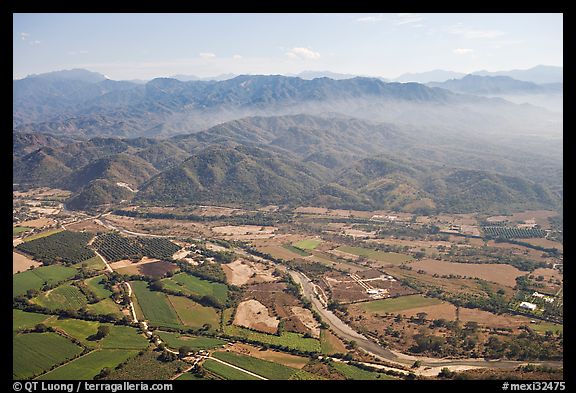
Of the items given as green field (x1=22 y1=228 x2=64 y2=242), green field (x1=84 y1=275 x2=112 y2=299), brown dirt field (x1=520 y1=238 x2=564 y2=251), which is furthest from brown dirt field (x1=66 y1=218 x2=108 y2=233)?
brown dirt field (x1=520 y1=238 x2=564 y2=251)

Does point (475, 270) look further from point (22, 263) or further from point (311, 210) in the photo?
point (22, 263)

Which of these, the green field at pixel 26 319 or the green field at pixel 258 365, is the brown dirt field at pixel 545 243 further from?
the green field at pixel 26 319

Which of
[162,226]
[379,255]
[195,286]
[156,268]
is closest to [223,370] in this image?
[195,286]

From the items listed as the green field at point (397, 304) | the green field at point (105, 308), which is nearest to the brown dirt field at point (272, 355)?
the green field at point (397, 304)
